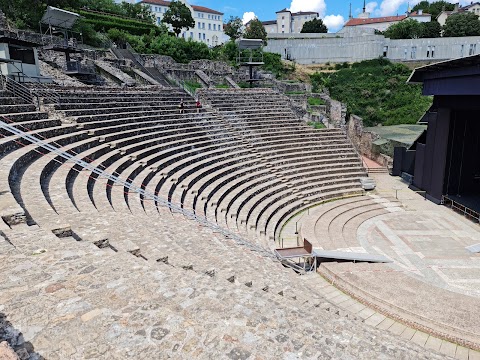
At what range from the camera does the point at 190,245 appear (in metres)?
7.85

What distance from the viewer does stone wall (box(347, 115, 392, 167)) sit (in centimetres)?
2479

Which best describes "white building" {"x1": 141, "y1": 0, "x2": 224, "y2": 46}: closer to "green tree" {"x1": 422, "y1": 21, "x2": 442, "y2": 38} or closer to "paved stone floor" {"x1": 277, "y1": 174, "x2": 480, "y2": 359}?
"green tree" {"x1": 422, "y1": 21, "x2": 442, "y2": 38}

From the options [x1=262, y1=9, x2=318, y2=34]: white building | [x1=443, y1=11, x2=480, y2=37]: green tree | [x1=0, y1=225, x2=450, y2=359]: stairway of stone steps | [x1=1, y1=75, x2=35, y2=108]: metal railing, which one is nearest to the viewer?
[x1=0, y1=225, x2=450, y2=359]: stairway of stone steps

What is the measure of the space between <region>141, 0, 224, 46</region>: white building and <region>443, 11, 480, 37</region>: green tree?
40.6 m

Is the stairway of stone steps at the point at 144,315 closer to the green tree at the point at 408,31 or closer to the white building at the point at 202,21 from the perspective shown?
the green tree at the point at 408,31

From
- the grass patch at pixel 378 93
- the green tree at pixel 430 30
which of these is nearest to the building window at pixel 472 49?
the green tree at pixel 430 30

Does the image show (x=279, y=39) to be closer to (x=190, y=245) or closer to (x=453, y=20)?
(x=453, y=20)

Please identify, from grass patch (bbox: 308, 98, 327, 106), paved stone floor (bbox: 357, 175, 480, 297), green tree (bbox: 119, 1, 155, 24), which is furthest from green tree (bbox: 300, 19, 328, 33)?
paved stone floor (bbox: 357, 175, 480, 297)

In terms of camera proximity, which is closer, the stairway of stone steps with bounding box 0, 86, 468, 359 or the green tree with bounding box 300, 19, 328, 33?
the stairway of stone steps with bounding box 0, 86, 468, 359

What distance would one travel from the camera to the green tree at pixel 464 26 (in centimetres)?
4953

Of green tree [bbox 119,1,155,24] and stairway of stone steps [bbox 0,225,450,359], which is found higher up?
green tree [bbox 119,1,155,24]

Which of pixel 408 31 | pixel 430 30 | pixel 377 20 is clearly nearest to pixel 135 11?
pixel 408 31

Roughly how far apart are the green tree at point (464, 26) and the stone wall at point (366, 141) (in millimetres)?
32418

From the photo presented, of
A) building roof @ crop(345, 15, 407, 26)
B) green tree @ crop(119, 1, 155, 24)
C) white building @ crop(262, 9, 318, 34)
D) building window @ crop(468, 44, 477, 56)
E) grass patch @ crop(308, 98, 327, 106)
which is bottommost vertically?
grass patch @ crop(308, 98, 327, 106)
